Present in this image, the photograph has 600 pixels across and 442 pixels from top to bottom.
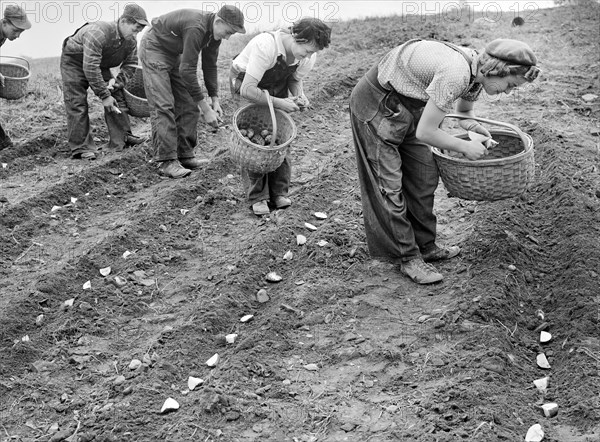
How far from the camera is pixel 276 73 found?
18.7 ft

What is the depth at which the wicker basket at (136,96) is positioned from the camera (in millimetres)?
7562

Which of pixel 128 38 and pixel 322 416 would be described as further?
pixel 128 38

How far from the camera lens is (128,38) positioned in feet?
24.2

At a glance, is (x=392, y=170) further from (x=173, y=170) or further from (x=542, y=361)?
(x=173, y=170)

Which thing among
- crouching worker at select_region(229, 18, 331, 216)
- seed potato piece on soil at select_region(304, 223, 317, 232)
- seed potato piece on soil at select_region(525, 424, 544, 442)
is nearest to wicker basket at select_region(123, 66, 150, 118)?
crouching worker at select_region(229, 18, 331, 216)

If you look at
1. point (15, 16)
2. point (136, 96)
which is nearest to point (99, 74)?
point (136, 96)

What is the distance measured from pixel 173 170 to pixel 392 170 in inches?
107

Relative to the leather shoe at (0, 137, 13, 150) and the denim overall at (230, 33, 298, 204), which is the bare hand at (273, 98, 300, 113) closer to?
the denim overall at (230, 33, 298, 204)

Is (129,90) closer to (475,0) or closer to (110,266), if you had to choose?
(110,266)

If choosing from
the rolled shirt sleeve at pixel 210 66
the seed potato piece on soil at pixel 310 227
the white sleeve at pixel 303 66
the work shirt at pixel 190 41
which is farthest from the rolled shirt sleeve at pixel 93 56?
the seed potato piece on soil at pixel 310 227

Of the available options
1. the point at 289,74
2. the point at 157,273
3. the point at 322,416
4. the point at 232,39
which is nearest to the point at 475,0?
the point at 232,39

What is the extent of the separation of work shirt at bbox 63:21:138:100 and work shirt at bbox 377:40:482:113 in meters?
3.27

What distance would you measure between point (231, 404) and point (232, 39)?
868 cm

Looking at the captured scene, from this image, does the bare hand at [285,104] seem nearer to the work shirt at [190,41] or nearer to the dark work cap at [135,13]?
the work shirt at [190,41]
